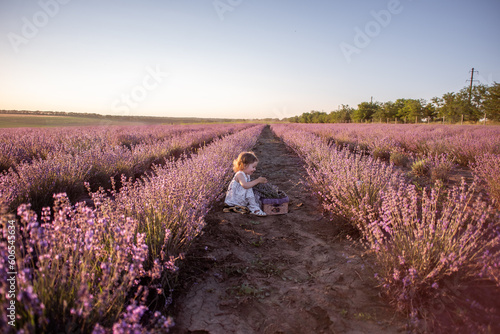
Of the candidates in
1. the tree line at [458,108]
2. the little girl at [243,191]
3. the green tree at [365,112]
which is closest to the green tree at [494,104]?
the tree line at [458,108]

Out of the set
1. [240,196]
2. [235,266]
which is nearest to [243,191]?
[240,196]

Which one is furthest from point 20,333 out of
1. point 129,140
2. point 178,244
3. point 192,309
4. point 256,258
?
point 129,140

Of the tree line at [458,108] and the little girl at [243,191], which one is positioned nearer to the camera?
the little girl at [243,191]

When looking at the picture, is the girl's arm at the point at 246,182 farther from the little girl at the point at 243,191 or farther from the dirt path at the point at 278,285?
the dirt path at the point at 278,285

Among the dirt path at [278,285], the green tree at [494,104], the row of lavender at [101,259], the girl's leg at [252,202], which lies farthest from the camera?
the green tree at [494,104]

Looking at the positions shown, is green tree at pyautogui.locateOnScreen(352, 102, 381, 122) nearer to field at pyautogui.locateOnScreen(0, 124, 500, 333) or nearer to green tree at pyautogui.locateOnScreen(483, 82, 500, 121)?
green tree at pyautogui.locateOnScreen(483, 82, 500, 121)

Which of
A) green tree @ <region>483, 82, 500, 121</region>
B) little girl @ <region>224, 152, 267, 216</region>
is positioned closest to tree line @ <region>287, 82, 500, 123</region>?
green tree @ <region>483, 82, 500, 121</region>

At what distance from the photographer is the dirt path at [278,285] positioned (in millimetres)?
1814

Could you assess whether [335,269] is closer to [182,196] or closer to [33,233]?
[182,196]

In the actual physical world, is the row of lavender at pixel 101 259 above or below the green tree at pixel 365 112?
below

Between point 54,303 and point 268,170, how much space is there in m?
6.30

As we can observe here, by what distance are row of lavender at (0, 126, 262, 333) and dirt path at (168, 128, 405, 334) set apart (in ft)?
1.05

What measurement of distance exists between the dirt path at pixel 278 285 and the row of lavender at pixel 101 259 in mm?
319

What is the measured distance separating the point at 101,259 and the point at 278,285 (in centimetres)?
143
